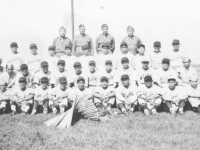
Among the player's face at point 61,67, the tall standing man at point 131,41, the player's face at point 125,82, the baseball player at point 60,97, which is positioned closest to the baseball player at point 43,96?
the baseball player at point 60,97

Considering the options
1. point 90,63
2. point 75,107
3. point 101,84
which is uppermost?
point 90,63

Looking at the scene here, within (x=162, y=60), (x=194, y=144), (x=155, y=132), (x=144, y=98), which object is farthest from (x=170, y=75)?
(x=194, y=144)

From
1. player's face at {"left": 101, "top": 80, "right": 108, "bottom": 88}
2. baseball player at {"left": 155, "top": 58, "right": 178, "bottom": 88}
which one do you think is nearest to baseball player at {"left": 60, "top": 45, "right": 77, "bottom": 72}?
player's face at {"left": 101, "top": 80, "right": 108, "bottom": 88}

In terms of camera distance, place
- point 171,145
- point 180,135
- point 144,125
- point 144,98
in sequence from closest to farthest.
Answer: point 171,145, point 180,135, point 144,125, point 144,98

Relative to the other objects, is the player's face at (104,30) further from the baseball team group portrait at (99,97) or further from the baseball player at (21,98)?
the baseball player at (21,98)

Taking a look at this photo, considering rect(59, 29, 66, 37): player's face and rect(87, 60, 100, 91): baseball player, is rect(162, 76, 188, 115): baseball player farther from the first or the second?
rect(59, 29, 66, 37): player's face

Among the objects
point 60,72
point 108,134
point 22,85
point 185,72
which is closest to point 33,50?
point 60,72

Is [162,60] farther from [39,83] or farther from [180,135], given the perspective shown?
[39,83]

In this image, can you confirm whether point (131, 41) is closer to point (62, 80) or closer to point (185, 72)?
point (185, 72)
